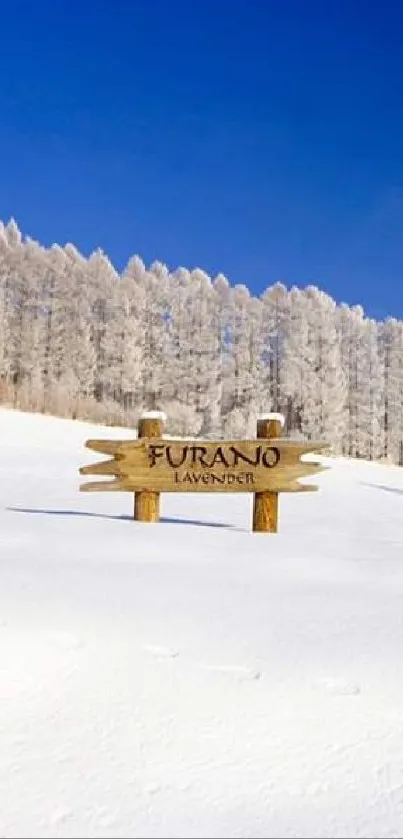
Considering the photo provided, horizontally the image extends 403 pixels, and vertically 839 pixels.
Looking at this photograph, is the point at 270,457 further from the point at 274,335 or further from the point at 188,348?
the point at 274,335

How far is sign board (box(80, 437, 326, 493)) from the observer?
5879 mm

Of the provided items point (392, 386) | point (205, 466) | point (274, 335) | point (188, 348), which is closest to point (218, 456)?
point (205, 466)

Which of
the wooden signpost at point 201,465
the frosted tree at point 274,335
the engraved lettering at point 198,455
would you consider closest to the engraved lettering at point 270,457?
the wooden signpost at point 201,465

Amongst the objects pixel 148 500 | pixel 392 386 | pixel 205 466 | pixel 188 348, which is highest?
pixel 188 348

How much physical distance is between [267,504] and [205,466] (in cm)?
68

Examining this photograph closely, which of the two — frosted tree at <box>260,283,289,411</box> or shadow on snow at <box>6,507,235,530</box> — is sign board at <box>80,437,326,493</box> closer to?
shadow on snow at <box>6,507,235,530</box>

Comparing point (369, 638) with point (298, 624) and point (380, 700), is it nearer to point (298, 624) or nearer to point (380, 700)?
point (298, 624)

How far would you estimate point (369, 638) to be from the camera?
8.77 ft

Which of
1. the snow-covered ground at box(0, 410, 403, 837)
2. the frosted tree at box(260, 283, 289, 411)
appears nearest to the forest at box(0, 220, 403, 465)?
the frosted tree at box(260, 283, 289, 411)

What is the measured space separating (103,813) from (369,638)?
1.47 metres

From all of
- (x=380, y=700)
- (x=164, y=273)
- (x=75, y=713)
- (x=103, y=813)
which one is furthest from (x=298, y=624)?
(x=164, y=273)

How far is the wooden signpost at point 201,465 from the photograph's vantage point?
5.88 meters

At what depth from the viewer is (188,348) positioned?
1748 inches

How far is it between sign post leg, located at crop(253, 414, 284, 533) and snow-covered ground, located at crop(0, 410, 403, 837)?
3.82ft
